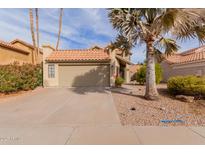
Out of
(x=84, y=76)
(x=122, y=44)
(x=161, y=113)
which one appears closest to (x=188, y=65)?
(x=122, y=44)

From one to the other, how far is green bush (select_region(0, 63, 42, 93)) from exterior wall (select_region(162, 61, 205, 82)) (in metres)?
15.2

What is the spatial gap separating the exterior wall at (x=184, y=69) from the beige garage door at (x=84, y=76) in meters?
8.66

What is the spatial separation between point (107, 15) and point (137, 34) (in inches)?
79.9

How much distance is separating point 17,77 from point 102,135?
32.7 ft

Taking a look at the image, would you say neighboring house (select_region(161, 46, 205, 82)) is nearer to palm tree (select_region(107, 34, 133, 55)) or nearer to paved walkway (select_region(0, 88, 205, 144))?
palm tree (select_region(107, 34, 133, 55))

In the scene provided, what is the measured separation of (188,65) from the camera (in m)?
17.5

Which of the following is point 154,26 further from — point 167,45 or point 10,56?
point 10,56

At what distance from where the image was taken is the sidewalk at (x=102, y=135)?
4453 mm

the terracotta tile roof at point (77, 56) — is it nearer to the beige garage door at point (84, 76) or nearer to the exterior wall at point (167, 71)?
the beige garage door at point (84, 76)

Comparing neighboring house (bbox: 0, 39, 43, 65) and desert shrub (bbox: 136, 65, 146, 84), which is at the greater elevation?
neighboring house (bbox: 0, 39, 43, 65)


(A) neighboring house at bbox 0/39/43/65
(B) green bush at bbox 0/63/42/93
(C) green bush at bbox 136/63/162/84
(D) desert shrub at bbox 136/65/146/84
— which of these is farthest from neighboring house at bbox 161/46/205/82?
(A) neighboring house at bbox 0/39/43/65

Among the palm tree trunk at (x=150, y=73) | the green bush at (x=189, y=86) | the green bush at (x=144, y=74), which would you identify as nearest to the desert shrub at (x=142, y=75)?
the green bush at (x=144, y=74)

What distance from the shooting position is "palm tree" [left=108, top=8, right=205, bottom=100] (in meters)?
8.25
